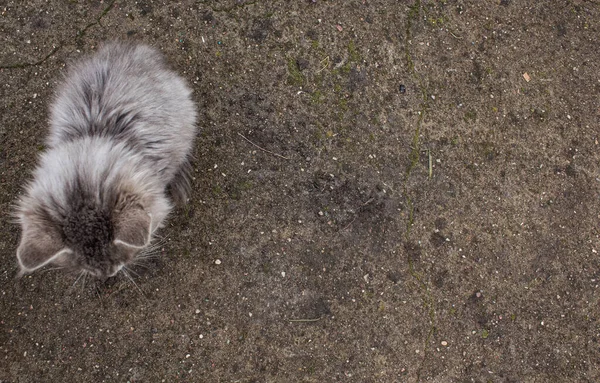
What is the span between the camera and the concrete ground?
3.75 meters

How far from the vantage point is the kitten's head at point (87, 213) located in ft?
9.13

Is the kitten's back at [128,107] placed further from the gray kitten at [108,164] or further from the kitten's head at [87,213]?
→ the kitten's head at [87,213]

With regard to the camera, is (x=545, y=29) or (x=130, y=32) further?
(x=545, y=29)

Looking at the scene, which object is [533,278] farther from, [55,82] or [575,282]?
[55,82]

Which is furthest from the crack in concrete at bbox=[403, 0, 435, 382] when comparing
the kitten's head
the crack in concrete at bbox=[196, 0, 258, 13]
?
the kitten's head

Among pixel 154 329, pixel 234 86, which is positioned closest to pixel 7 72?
pixel 234 86

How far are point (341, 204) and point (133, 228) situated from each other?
1.87 metres

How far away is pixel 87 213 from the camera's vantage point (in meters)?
2.79

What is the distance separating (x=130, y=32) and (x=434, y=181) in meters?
3.11

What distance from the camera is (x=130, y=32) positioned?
4051 mm

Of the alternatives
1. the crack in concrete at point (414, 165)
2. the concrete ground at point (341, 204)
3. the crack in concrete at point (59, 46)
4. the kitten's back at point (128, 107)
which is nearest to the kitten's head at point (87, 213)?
the kitten's back at point (128, 107)

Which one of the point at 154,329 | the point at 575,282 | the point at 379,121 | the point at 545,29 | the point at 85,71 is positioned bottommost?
the point at 154,329

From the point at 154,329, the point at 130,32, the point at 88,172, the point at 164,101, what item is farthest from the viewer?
the point at 130,32

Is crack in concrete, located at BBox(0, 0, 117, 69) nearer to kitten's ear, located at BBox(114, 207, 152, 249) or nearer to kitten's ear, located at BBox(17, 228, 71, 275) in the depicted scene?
kitten's ear, located at BBox(17, 228, 71, 275)
